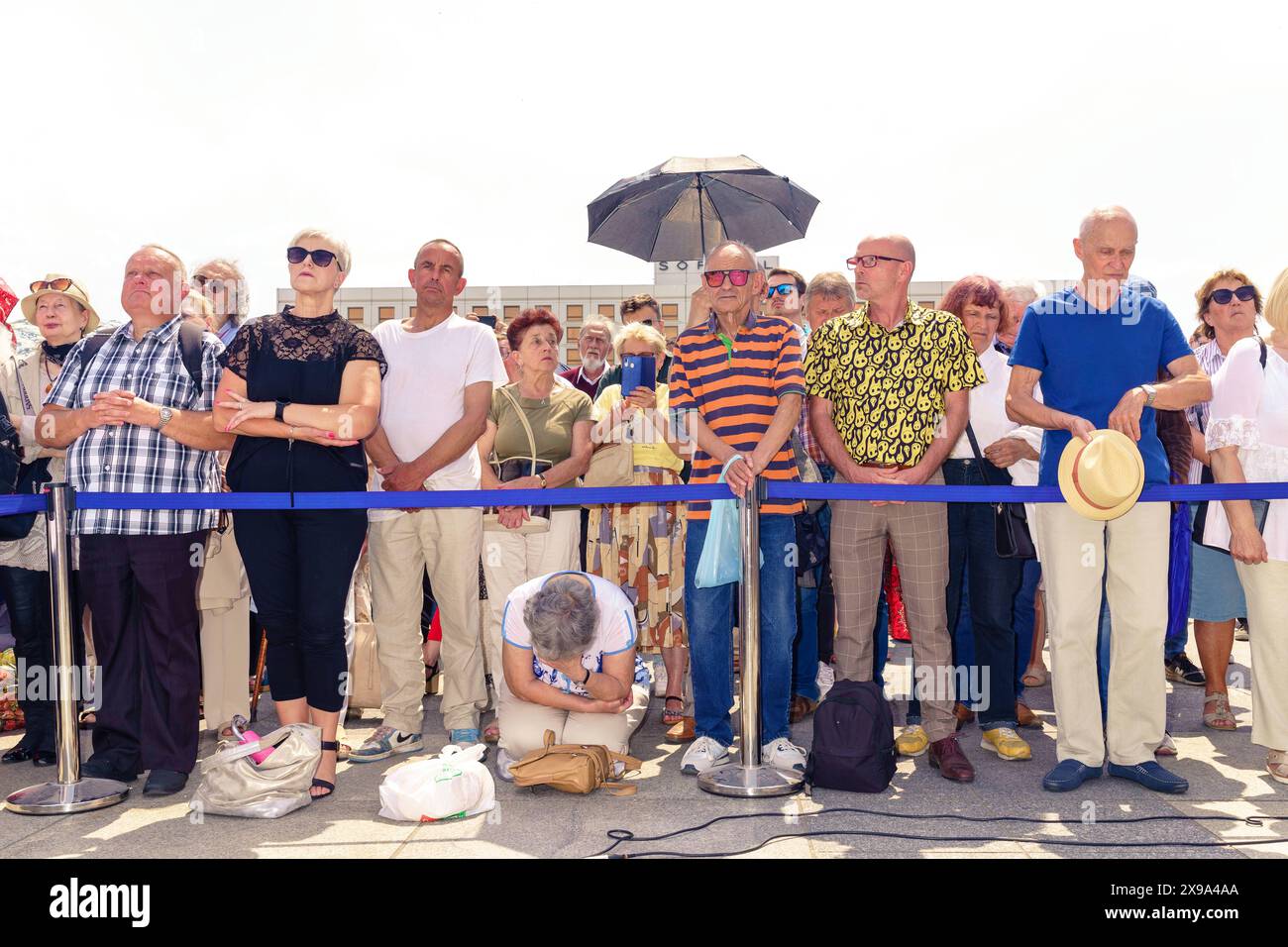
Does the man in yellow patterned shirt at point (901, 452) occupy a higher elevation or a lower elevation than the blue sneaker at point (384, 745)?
higher

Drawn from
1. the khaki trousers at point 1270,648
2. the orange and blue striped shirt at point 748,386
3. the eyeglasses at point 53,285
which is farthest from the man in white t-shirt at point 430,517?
the khaki trousers at point 1270,648

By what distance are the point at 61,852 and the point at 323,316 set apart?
6.98 feet

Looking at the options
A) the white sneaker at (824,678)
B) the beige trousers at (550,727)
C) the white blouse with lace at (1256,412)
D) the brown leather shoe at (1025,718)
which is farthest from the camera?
the white sneaker at (824,678)

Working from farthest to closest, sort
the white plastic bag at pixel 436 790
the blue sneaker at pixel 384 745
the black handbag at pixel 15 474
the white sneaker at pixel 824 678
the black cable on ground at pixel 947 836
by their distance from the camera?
the white sneaker at pixel 824 678 → the blue sneaker at pixel 384 745 → the black handbag at pixel 15 474 → the white plastic bag at pixel 436 790 → the black cable on ground at pixel 947 836

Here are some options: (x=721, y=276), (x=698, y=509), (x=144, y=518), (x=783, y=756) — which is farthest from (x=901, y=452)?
(x=144, y=518)

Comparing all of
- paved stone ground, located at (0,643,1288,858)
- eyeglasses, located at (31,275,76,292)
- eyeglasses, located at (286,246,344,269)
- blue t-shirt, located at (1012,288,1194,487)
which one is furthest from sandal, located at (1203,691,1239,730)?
eyeglasses, located at (31,275,76,292)

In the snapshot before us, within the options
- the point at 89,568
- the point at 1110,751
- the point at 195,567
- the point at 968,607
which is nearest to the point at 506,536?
the point at 195,567

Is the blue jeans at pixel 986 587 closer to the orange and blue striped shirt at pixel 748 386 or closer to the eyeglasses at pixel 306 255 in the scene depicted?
A: the orange and blue striped shirt at pixel 748 386

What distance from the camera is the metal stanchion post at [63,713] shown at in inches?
167

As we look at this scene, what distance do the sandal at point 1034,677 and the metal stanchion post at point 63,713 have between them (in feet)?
14.9

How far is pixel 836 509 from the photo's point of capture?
468cm

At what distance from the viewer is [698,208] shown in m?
7.43

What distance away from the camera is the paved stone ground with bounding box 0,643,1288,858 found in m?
3.62

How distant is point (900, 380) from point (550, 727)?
199 centimetres
